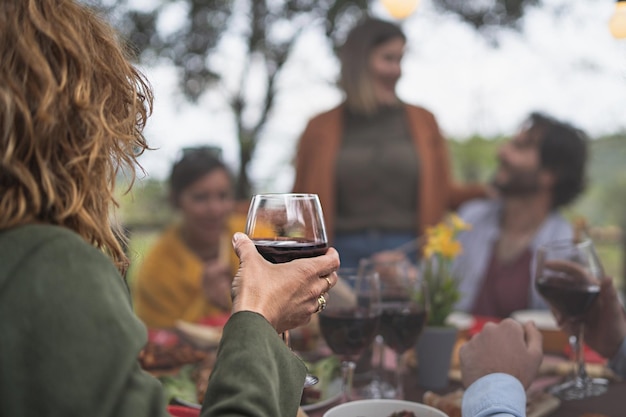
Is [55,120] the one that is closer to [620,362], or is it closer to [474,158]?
[620,362]

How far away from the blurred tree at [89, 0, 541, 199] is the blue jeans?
6.37 ft

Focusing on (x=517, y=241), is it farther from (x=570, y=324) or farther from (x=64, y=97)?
(x=64, y=97)

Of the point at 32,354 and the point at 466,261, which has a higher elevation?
the point at 32,354

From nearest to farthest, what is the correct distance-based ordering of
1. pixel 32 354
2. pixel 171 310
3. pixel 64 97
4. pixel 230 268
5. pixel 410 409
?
pixel 32 354
pixel 64 97
pixel 410 409
pixel 230 268
pixel 171 310

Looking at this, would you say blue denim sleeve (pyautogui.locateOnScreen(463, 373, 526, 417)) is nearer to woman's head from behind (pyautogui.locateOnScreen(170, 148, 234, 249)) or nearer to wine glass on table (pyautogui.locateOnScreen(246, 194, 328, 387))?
wine glass on table (pyautogui.locateOnScreen(246, 194, 328, 387))

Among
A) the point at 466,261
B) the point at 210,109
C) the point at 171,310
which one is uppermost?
the point at 210,109

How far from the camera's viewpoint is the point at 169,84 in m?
4.67

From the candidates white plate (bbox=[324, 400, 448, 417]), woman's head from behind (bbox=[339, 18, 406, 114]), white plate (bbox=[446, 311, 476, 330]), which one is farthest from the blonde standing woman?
woman's head from behind (bbox=[339, 18, 406, 114])

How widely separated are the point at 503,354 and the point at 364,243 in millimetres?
1977

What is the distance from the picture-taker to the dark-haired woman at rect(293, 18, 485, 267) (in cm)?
307

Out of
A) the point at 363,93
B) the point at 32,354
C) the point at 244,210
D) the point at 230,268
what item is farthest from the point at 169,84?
the point at 32,354

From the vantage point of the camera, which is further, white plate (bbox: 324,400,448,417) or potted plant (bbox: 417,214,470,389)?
potted plant (bbox: 417,214,470,389)

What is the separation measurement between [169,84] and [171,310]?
2305mm

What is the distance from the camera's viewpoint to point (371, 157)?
10.1 feet
